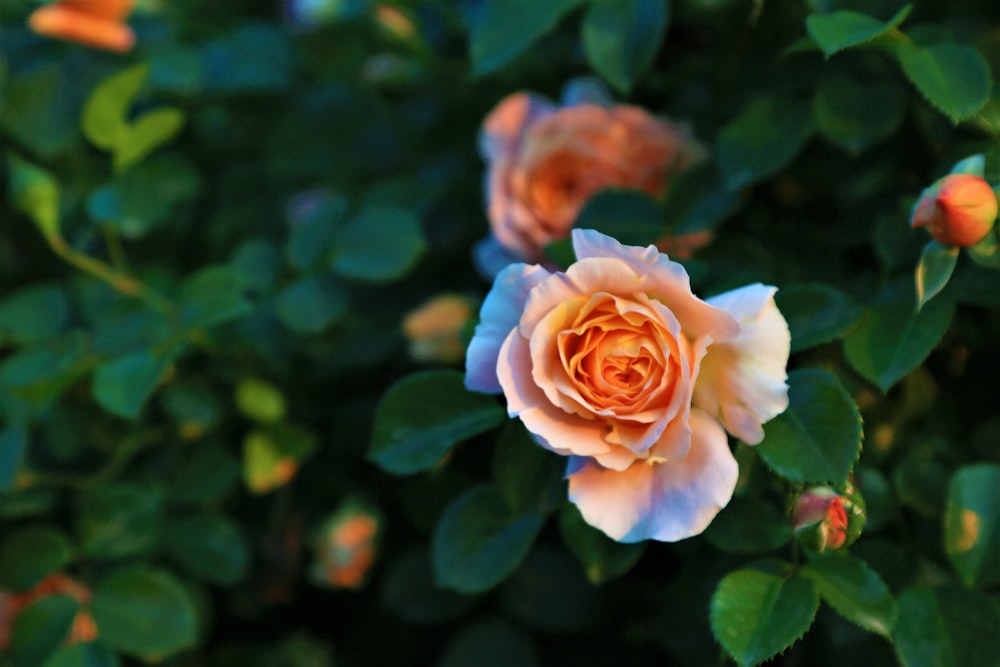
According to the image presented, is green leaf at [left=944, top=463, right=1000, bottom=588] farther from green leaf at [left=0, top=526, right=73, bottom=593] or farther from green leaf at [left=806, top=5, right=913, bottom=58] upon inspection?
green leaf at [left=0, top=526, right=73, bottom=593]

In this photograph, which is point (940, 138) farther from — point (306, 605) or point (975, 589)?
point (306, 605)

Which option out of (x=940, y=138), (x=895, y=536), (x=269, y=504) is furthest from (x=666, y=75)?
(x=269, y=504)

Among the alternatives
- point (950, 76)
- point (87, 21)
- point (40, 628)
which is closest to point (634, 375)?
point (950, 76)

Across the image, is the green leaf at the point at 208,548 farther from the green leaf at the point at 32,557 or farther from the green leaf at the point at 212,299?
Answer: the green leaf at the point at 212,299

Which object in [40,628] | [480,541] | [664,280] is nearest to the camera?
[664,280]

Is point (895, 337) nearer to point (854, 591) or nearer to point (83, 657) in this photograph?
point (854, 591)

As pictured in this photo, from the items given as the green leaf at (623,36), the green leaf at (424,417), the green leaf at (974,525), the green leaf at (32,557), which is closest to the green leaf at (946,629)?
the green leaf at (974,525)

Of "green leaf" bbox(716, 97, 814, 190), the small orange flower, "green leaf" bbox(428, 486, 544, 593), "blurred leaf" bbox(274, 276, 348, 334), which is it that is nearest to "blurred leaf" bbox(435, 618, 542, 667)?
"green leaf" bbox(428, 486, 544, 593)
